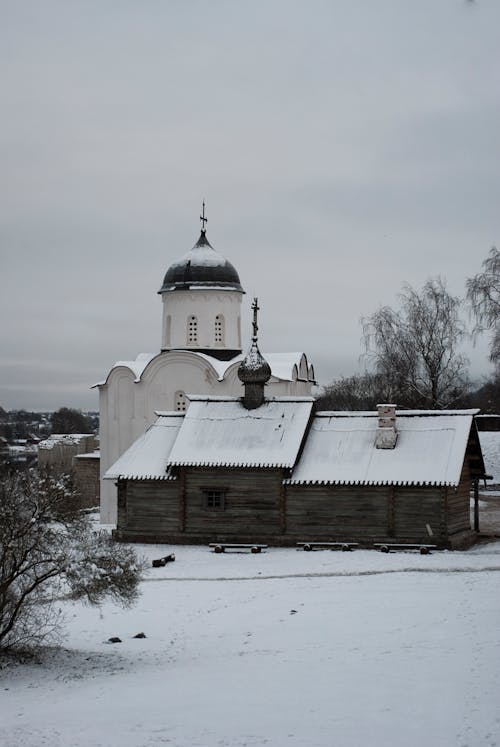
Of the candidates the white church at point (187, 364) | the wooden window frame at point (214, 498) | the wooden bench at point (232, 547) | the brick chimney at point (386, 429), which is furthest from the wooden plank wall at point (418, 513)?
the white church at point (187, 364)

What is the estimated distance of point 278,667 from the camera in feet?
47.7

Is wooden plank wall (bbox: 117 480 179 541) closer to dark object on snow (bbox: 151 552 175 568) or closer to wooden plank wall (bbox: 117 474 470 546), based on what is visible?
wooden plank wall (bbox: 117 474 470 546)

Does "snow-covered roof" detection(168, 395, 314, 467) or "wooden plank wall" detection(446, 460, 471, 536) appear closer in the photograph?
"wooden plank wall" detection(446, 460, 471, 536)

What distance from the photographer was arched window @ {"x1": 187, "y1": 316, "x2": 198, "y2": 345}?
4144cm

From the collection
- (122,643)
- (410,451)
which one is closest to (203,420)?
(410,451)

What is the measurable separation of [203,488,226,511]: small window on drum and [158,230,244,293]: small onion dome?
15.5 meters

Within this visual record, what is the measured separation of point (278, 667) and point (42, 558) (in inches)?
141

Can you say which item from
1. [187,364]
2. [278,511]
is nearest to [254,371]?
[278,511]

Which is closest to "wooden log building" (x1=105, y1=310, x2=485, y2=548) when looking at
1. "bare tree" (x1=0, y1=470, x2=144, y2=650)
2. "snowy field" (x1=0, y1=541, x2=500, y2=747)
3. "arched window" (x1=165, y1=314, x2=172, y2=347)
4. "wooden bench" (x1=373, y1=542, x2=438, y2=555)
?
"wooden bench" (x1=373, y1=542, x2=438, y2=555)

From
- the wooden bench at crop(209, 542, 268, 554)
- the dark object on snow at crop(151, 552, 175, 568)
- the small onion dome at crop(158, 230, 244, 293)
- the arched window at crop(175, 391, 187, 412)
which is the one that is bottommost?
the dark object on snow at crop(151, 552, 175, 568)

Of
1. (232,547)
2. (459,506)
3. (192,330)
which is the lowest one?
(232,547)

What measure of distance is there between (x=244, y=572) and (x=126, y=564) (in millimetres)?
7537

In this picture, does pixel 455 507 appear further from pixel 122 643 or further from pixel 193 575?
pixel 122 643

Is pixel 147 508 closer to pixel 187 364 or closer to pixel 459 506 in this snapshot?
pixel 459 506
